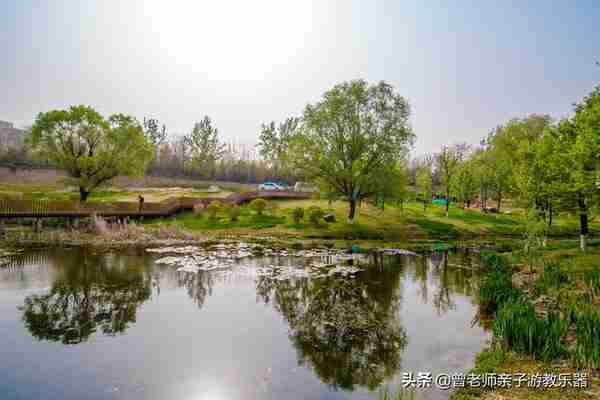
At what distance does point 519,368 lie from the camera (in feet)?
27.3

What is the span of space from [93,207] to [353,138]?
25.6m

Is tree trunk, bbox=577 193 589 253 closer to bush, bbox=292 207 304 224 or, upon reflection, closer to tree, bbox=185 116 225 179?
bush, bbox=292 207 304 224

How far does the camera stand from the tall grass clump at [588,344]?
8.02 meters

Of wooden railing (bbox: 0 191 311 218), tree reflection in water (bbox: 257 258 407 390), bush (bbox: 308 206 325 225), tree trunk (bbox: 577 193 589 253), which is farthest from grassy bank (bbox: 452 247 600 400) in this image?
wooden railing (bbox: 0 191 311 218)

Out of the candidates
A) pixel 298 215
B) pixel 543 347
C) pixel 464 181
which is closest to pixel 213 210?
pixel 298 215

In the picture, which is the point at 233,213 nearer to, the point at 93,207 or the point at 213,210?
the point at 213,210

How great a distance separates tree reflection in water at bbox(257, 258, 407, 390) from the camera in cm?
898

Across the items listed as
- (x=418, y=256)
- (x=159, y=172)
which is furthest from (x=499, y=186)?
(x=159, y=172)

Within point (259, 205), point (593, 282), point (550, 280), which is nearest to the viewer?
point (593, 282)

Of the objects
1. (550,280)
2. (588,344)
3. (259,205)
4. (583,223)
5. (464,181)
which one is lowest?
(550,280)

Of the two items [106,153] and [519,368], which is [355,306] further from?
[106,153]

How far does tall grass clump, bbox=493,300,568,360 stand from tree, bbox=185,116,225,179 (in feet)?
257

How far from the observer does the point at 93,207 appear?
1369 inches

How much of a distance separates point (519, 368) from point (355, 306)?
622 cm
